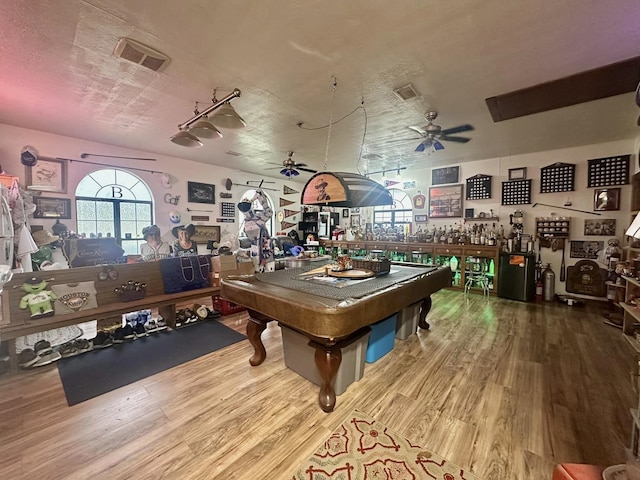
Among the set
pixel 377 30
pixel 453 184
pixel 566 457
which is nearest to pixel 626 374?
pixel 566 457

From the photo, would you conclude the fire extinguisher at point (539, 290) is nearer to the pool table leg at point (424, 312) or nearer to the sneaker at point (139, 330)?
the pool table leg at point (424, 312)

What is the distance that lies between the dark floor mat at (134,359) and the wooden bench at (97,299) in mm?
373

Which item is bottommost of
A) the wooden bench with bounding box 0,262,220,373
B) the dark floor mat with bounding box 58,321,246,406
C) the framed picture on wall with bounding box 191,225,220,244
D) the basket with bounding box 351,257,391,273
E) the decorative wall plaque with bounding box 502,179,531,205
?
the dark floor mat with bounding box 58,321,246,406

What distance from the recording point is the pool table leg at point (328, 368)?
198 cm

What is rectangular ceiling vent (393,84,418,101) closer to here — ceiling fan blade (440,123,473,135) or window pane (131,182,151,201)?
ceiling fan blade (440,123,473,135)

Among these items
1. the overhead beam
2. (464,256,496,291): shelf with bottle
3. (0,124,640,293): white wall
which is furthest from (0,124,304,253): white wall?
the overhead beam

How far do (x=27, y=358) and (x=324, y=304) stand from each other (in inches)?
123

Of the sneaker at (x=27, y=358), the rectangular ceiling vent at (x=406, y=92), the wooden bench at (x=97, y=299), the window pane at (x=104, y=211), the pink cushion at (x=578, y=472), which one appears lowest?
the sneaker at (x=27, y=358)

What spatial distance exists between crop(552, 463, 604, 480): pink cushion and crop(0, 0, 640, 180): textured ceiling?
2.61 meters

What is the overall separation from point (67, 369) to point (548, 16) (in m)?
5.01

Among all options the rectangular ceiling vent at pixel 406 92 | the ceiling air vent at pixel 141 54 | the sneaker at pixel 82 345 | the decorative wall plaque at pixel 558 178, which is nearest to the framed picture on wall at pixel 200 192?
the sneaker at pixel 82 345

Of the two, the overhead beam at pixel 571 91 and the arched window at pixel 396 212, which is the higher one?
the overhead beam at pixel 571 91

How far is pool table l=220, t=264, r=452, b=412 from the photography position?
1747 mm

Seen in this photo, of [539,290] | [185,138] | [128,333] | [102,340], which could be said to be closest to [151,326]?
[128,333]
